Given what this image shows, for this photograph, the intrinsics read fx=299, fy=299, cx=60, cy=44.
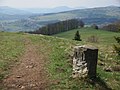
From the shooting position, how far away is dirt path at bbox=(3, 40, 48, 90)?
15.1 meters

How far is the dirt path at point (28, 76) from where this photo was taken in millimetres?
15122

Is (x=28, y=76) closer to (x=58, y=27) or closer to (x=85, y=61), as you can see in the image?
(x=85, y=61)

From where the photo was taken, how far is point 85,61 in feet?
53.1

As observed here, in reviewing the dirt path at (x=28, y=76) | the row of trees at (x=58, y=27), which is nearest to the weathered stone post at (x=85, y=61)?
the dirt path at (x=28, y=76)

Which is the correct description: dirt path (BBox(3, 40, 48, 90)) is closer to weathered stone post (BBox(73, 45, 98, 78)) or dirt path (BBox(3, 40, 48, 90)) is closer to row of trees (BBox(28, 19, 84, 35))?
weathered stone post (BBox(73, 45, 98, 78))

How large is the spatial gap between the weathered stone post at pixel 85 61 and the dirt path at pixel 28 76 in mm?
1964

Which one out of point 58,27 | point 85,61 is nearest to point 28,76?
point 85,61

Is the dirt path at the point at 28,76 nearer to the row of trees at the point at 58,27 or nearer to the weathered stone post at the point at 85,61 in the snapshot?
the weathered stone post at the point at 85,61

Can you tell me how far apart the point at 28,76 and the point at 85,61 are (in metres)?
3.35

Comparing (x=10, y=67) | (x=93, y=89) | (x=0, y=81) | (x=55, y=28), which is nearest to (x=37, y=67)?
(x=10, y=67)

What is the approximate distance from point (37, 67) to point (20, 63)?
1824mm

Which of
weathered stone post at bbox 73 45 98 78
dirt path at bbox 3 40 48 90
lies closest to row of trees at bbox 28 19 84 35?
dirt path at bbox 3 40 48 90

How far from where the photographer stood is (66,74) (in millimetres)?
17219

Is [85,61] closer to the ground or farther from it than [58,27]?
farther from it
